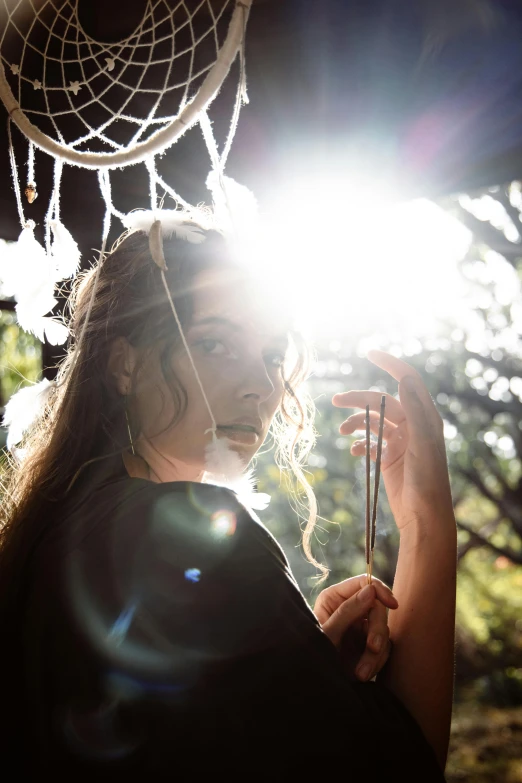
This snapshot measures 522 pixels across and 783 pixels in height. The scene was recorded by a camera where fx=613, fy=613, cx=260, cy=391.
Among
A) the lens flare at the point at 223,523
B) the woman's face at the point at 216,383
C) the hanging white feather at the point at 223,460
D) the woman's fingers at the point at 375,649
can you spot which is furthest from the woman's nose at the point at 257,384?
the woman's fingers at the point at 375,649

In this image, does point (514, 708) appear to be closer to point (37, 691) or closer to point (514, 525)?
point (514, 525)

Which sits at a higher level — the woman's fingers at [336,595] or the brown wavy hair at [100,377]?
the brown wavy hair at [100,377]

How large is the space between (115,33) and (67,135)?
0.33 m

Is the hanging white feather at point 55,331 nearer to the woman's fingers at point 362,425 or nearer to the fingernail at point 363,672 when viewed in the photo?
the woman's fingers at point 362,425

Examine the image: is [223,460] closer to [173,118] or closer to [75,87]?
[173,118]

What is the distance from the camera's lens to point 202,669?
0.72 metres

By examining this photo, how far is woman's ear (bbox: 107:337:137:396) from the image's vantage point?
3.88 ft

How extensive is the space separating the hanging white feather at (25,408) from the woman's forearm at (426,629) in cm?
85

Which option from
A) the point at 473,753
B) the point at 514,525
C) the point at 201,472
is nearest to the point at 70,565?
the point at 201,472

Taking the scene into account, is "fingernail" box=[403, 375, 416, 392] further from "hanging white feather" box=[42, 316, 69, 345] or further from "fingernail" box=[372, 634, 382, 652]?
"hanging white feather" box=[42, 316, 69, 345]

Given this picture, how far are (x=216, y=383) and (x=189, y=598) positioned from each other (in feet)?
1.47

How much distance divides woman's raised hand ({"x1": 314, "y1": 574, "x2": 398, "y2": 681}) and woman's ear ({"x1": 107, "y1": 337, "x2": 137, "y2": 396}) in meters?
0.56


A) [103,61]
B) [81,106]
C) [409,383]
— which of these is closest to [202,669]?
[409,383]

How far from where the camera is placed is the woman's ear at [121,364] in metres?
1.18
